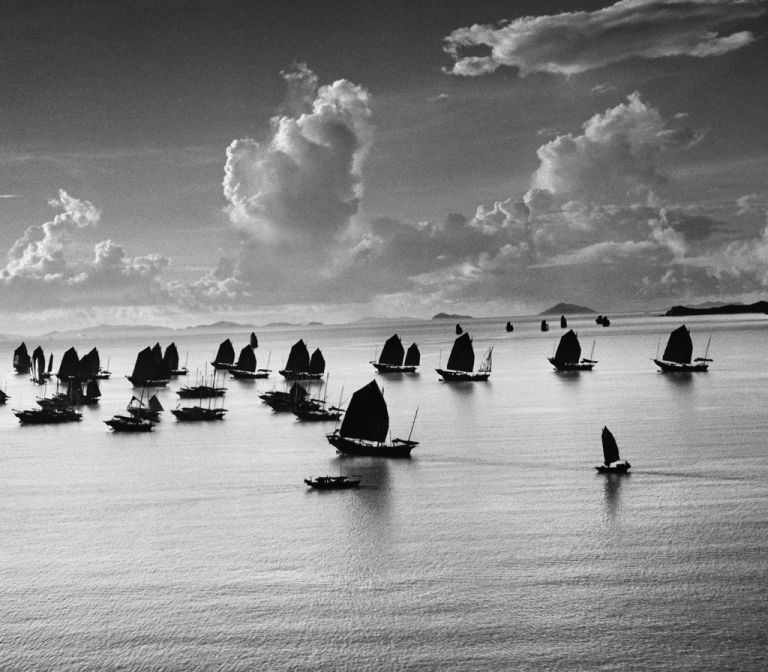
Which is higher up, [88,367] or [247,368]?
[247,368]

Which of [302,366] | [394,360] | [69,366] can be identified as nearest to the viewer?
[302,366]

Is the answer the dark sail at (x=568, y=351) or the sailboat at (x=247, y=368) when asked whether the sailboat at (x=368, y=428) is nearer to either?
the sailboat at (x=247, y=368)

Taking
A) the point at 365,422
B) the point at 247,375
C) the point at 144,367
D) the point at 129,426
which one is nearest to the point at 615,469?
the point at 365,422

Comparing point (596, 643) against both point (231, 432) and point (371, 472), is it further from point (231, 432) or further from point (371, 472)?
point (231, 432)

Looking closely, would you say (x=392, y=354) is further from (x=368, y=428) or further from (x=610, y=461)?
(x=610, y=461)

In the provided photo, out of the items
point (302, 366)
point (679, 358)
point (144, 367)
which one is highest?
point (679, 358)

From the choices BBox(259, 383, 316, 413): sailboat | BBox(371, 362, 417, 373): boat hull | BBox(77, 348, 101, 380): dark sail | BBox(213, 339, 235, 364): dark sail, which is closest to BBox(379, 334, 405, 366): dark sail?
BBox(371, 362, 417, 373): boat hull

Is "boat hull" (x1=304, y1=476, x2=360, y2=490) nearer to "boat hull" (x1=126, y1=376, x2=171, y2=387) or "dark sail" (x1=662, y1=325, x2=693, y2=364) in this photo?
"boat hull" (x1=126, y1=376, x2=171, y2=387)

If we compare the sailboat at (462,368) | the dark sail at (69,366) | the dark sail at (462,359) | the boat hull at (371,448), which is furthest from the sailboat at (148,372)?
the boat hull at (371,448)
